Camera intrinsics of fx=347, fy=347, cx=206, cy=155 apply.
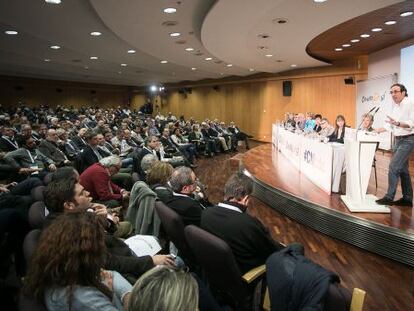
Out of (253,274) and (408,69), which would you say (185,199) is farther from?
(408,69)

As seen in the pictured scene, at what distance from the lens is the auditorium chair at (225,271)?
2.01 m

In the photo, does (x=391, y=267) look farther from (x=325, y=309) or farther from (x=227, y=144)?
(x=227, y=144)

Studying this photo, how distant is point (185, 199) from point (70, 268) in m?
1.42

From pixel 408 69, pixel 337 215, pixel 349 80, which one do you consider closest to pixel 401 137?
pixel 337 215

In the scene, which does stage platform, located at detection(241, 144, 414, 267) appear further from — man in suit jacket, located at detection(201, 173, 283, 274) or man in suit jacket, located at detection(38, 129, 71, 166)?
man in suit jacket, located at detection(38, 129, 71, 166)

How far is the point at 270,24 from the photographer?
6836mm

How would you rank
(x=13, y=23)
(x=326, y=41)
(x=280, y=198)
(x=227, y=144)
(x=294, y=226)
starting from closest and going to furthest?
(x=294, y=226)
(x=280, y=198)
(x=13, y=23)
(x=326, y=41)
(x=227, y=144)

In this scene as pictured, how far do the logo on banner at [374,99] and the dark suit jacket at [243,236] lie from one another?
956cm

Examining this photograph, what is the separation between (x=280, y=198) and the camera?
16.7 ft

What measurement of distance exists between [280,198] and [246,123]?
1286 centimetres

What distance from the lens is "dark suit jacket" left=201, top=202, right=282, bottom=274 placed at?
7.14 ft

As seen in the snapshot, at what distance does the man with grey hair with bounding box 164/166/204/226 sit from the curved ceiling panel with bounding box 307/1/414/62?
5206mm

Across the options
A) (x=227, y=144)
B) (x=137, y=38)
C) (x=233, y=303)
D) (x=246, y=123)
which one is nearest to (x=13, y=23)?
(x=137, y=38)

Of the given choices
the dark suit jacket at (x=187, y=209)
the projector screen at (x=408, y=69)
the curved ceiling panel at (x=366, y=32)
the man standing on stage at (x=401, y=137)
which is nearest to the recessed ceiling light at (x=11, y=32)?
the dark suit jacket at (x=187, y=209)
